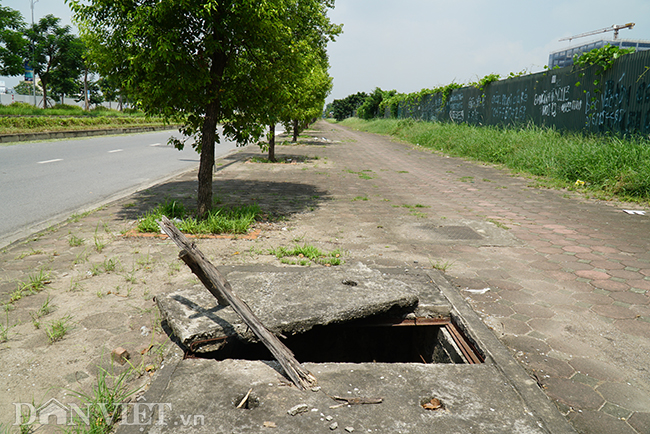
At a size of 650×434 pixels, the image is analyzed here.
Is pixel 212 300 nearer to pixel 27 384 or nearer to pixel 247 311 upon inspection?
pixel 247 311

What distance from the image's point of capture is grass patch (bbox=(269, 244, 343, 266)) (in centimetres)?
413

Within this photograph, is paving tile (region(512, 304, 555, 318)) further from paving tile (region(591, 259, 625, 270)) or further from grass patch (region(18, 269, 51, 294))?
grass patch (region(18, 269, 51, 294))

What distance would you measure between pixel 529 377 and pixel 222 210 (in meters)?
4.39

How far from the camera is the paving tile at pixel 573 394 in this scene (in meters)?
2.16

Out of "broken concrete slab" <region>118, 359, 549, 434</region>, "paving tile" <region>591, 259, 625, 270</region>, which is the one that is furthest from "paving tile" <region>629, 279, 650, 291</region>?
"broken concrete slab" <region>118, 359, 549, 434</region>

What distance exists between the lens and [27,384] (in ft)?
7.30

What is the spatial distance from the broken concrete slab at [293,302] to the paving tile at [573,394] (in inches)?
32.7

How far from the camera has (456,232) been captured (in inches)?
212

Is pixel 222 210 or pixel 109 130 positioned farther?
pixel 109 130

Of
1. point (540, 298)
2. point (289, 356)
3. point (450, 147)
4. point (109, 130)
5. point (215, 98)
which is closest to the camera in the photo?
point (289, 356)

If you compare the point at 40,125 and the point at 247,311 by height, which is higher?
the point at 40,125

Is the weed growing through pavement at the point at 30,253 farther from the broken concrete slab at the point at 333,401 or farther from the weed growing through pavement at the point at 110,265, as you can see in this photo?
the broken concrete slab at the point at 333,401

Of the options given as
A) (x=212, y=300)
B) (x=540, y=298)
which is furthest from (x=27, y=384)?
(x=540, y=298)

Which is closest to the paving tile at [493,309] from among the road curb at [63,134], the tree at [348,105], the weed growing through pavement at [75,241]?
the weed growing through pavement at [75,241]
